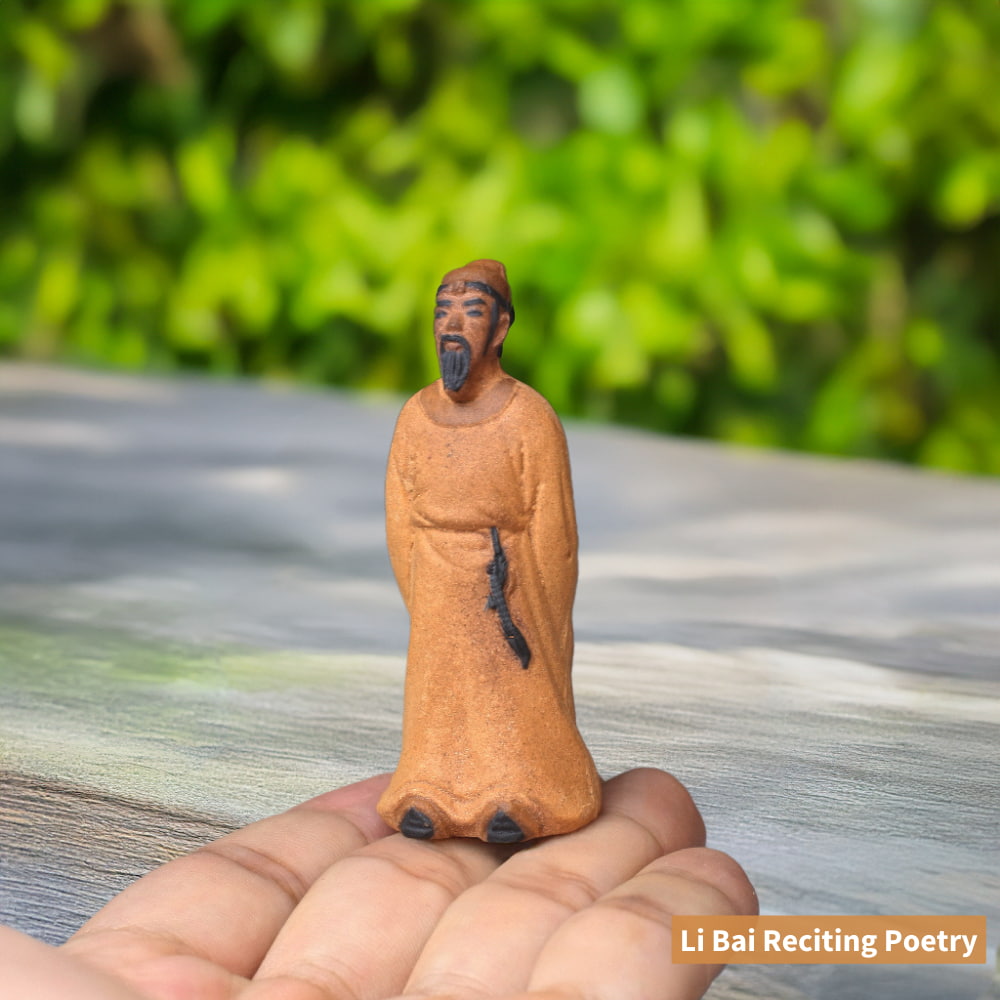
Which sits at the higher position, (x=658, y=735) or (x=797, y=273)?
(x=797, y=273)

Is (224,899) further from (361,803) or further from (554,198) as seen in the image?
(554,198)

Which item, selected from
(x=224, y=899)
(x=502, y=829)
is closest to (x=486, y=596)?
(x=502, y=829)

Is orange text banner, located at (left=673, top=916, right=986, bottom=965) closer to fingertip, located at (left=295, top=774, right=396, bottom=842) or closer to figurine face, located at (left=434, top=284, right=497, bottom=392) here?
fingertip, located at (left=295, top=774, right=396, bottom=842)

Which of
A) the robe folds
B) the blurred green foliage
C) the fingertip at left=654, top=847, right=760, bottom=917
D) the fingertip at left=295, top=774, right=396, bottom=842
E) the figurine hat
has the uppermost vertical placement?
the blurred green foliage

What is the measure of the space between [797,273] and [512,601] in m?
2.38

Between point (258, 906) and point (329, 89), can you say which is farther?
point (329, 89)

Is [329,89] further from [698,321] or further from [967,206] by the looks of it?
[967,206]

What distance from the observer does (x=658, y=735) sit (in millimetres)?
1443

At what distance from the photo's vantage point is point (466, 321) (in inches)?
44.9

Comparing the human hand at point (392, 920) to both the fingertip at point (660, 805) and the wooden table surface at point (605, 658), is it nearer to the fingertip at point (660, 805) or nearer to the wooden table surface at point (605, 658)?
the fingertip at point (660, 805)

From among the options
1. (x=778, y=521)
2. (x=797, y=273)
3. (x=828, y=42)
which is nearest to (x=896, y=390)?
(x=797, y=273)

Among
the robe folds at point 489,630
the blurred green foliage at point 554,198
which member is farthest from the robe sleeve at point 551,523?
the blurred green foliage at point 554,198

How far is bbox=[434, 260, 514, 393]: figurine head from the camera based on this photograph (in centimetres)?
114

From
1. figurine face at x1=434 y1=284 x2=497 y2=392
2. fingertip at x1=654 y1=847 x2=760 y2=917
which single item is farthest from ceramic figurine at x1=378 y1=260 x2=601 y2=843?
fingertip at x1=654 y1=847 x2=760 y2=917
